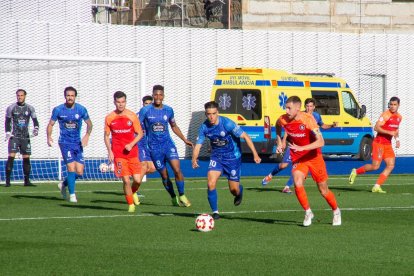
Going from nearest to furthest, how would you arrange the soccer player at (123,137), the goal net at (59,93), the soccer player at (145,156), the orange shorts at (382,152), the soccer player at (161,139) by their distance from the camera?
the soccer player at (123,137)
the soccer player at (161,139)
the soccer player at (145,156)
the orange shorts at (382,152)
the goal net at (59,93)

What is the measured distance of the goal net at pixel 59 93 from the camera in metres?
29.8

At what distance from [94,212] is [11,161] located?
8251 mm

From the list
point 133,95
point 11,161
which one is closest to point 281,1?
point 133,95

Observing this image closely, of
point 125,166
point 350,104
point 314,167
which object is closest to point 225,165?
point 314,167

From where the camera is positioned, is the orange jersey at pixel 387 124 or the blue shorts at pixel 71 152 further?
the orange jersey at pixel 387 124

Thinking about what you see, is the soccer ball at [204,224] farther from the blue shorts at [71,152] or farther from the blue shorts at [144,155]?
the blue shorts at [144,155]

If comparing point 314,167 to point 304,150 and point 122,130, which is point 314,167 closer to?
point 304,150

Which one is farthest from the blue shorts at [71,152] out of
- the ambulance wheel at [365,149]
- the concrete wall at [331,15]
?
the concrete wall at [331,15]

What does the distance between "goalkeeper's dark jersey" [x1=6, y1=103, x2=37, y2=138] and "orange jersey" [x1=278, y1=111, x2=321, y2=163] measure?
11515 mm

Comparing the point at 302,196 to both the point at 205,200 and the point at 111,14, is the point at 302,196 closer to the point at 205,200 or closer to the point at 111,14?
the point at 205,200

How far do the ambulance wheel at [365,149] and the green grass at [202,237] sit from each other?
14.3m

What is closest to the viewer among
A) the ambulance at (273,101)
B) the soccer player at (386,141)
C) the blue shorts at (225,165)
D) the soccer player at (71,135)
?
the blue shorts at (225,165)

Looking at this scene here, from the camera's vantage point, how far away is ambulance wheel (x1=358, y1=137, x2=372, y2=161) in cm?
3659

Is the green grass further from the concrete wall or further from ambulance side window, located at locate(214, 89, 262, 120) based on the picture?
the concrete wall
